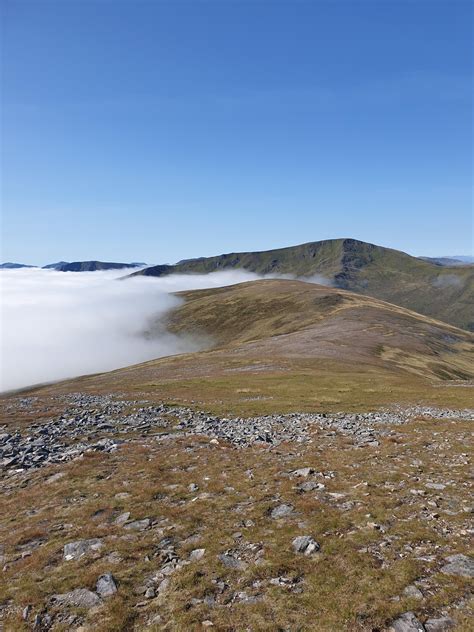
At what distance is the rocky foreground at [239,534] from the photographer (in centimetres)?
1190

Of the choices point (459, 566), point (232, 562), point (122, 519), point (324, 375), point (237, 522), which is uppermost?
point (459, 566)

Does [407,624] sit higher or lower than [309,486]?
higher

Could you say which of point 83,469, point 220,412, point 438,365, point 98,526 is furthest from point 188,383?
point 438,365

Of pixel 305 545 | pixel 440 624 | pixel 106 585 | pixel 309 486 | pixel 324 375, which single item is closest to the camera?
pixel 440 624

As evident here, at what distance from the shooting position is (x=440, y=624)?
10.8 meters

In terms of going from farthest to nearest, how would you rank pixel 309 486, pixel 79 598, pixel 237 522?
pixel 309 486, pixel 237 522, pixel 79 598

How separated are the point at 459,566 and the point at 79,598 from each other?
1178cm

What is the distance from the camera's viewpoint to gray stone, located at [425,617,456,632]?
10.6 metres

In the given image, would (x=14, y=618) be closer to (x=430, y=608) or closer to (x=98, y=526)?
(x=98, y=526)

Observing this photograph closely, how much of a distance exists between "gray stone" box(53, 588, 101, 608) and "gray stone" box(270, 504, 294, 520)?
25.0ft

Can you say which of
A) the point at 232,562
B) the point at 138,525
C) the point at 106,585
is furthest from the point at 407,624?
the point at 138,525

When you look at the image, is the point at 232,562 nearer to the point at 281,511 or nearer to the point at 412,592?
the point at 281,511

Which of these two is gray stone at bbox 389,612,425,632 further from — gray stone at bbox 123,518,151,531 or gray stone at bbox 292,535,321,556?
gray stone at bbox 123,518,151,531

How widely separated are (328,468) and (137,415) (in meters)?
25.8
